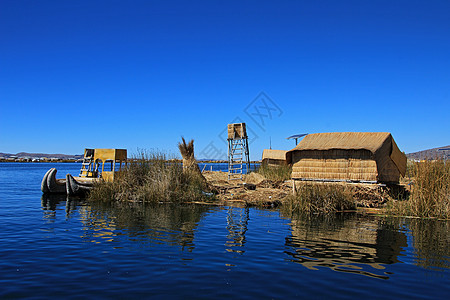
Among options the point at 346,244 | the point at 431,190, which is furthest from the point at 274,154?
the point at 346,244

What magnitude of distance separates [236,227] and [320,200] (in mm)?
4596

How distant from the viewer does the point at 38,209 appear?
16469 millimetres

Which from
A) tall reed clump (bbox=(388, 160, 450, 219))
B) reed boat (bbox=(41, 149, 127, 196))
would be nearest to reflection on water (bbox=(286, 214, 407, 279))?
tall reed clump (bbox=(388, 160, 450, 219))

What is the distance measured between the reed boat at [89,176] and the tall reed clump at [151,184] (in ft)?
2.41

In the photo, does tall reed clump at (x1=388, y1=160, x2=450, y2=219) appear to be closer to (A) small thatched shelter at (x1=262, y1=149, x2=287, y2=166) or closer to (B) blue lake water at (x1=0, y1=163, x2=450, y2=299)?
(B) blue lake water at (x1=0, y1=163, x2=450, y2=299)

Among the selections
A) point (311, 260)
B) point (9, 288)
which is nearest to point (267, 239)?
point (311, 260)

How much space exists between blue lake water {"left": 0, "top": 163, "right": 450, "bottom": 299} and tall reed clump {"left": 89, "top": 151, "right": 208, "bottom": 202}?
4208 millimetres

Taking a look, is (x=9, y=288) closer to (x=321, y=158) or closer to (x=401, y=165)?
(x=321, y=158)

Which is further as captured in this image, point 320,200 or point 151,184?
point 151,184

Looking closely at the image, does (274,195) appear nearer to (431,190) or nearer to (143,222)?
(431,190)

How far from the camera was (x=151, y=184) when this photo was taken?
59.8 feet

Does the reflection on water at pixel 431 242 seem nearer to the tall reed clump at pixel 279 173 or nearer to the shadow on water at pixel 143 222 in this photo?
the shadow on water at pixel 143 222

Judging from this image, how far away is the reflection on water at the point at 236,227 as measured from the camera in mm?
9178

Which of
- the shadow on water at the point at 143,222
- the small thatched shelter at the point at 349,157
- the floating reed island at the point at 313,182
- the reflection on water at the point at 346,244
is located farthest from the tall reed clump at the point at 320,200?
the shadow on water at the point at 143,222
